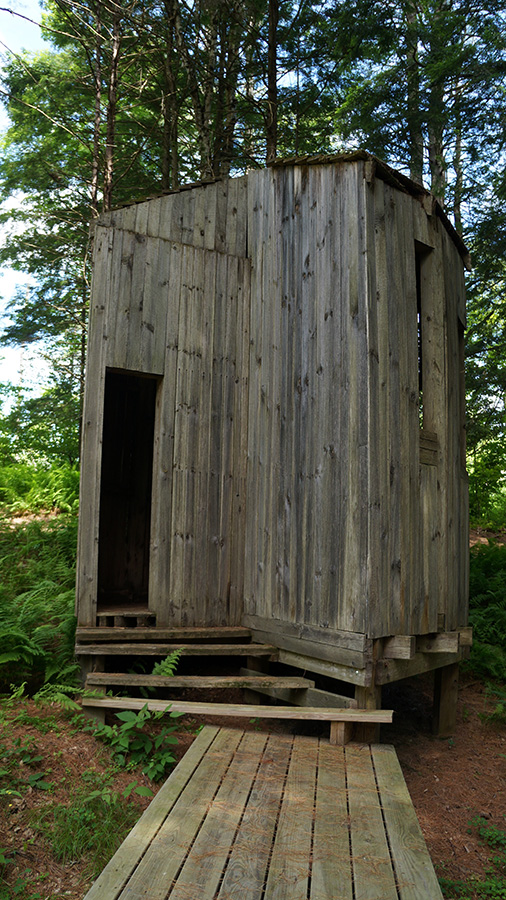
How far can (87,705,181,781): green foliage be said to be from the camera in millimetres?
4496

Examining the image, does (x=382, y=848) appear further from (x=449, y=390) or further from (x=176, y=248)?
(x=176, y=248)

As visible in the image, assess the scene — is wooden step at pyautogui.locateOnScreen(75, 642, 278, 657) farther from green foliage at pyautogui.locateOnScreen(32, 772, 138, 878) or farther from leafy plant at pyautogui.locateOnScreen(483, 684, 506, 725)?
leafy plant at pyautogui.locateOnScreen(483, 684, 506, 725)

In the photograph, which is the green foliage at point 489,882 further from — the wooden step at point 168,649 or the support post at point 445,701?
the wooden step at point 168,649

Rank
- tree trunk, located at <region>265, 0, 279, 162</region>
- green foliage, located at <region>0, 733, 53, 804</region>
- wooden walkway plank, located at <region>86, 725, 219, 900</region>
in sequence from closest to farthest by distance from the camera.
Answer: wooden walkway plank, located at <region>86, 725, 219, 900</region> < green foliage, located at <region>0, 733, 53, 804</region> < tree trunk, located at <region>265, 0, 279, 162</region>

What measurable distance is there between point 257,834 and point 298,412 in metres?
3.40

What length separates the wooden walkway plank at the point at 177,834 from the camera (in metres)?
2.54

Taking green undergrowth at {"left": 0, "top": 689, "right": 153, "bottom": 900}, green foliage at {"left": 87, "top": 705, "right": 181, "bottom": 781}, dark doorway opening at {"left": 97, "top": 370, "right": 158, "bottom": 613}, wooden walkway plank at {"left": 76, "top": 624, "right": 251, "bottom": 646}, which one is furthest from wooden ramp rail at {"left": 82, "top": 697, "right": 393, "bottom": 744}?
dark doorway opening at {"left": 97, "top": 370, "right": 158, "bottom": 613}

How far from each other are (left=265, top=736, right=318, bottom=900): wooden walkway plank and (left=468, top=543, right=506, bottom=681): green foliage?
12.1 feet

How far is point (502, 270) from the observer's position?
391 inches

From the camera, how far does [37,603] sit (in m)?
6.39

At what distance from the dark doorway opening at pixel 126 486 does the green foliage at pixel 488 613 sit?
4133 millimetres

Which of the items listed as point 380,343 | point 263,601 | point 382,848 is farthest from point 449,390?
point 382,848

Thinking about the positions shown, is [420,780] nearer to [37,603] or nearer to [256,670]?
[256,670]

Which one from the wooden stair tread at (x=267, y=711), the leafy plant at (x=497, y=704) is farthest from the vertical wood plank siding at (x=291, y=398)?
the leafy plant at (x=497, y=704)
